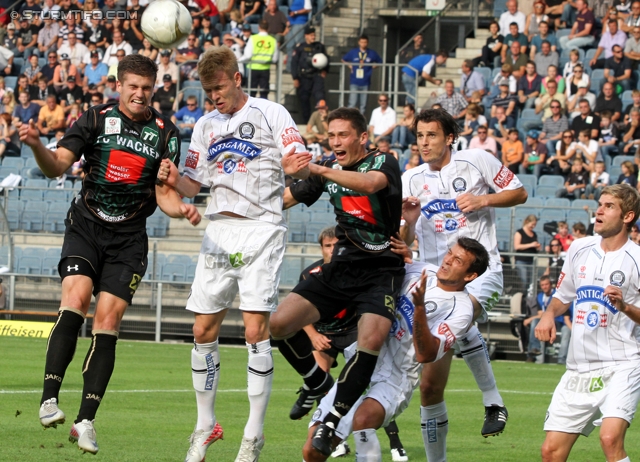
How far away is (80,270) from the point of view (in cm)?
768

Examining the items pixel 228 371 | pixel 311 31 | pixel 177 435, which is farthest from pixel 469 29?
pixel 177 435

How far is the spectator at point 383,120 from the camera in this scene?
2334 cm

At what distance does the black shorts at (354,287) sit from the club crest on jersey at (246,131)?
115 cm

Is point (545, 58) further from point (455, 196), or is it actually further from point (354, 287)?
point (354, 287)

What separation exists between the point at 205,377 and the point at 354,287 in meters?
1.30

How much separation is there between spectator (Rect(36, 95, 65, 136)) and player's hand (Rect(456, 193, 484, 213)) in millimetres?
18580

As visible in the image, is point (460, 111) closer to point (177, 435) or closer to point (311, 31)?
point (311, 31)

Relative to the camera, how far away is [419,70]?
25594mm

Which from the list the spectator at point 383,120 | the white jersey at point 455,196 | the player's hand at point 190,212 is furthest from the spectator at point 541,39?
the player's hand at point 190,212

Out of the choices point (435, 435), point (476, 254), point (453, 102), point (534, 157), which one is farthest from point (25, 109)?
point (476, 254)

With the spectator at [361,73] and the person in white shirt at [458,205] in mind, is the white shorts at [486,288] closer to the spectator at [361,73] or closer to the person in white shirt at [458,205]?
the person in white shirt at [458,205]

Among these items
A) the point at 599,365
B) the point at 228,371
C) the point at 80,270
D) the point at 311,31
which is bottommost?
the point at 228,371

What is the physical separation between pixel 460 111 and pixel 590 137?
3.17m

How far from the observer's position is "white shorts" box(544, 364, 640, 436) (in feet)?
23.2
